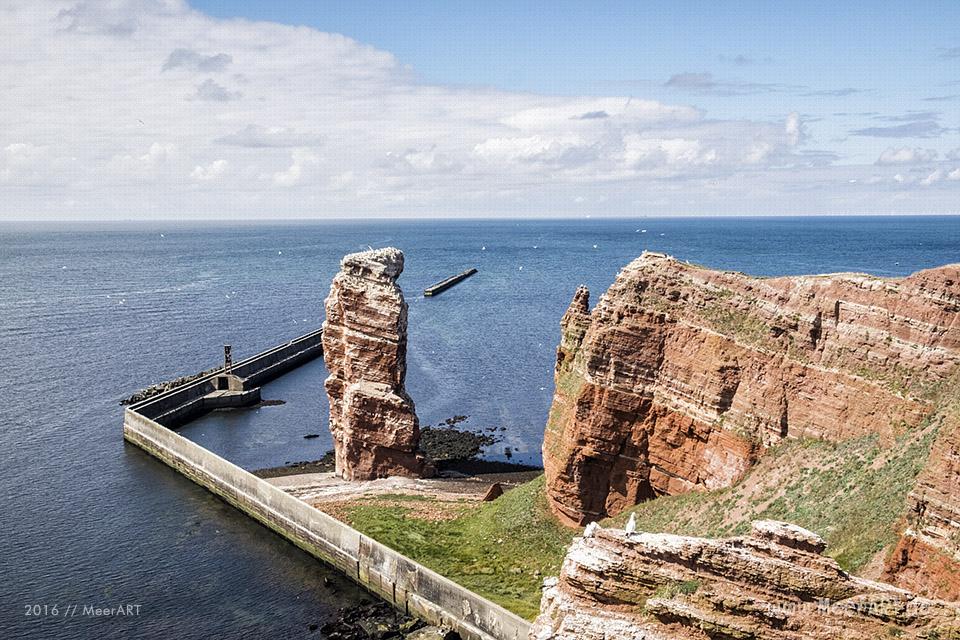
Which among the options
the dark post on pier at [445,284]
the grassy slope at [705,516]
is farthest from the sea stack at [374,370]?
the dark post on pier at [445,284]

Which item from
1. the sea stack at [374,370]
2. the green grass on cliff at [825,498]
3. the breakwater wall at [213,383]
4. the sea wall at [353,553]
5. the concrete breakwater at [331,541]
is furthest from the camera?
the breakwater wall at [213,383]

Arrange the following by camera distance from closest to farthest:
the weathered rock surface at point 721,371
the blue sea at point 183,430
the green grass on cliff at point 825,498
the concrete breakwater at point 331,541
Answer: the green grass on cliff at point 825,498, the weathered rock surface at point 721,371, the concrete breakwater at point 331,541, the blue sea at point 183,430

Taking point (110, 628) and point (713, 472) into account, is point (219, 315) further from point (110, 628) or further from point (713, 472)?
point (713, 472)

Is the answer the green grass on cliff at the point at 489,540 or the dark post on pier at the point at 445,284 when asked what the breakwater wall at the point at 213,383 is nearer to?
the green grass on cliff at the point at 489,540

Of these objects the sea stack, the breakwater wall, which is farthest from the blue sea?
the sea stack

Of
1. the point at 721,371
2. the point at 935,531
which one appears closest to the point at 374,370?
the point at 721,371

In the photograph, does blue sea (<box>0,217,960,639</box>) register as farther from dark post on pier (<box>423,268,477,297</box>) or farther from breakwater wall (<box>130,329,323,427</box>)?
dark post on pier (<box>423,268,477,297</box>)

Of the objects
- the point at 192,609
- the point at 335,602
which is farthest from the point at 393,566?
the point at 192,609
